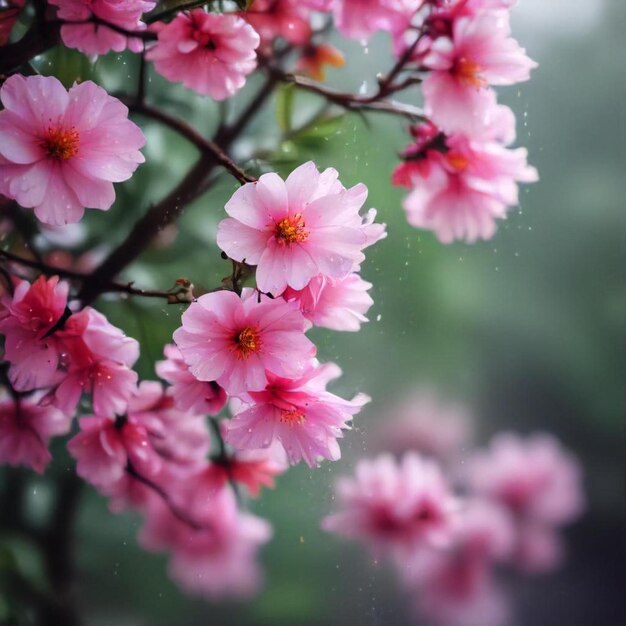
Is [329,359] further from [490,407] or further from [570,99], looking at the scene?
[570,99]

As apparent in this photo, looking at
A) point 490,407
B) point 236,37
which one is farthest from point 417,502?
point 236,37

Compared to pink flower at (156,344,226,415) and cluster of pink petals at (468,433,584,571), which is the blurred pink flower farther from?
pink flower at (156,344,226,415)

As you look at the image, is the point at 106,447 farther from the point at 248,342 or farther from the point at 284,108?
the point at 284,108

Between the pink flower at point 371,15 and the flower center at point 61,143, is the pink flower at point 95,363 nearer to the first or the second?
the flower center at point 61,143

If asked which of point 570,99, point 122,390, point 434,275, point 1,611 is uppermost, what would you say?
point 570,99

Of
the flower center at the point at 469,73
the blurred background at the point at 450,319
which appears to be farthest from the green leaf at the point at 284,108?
the flower center at the point at 469,73

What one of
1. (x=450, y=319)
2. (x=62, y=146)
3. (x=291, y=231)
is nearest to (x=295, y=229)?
(x=291, y=231)
